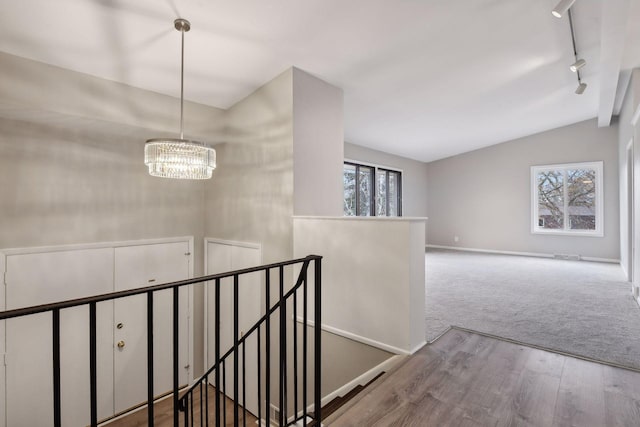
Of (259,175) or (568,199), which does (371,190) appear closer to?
(259,175)

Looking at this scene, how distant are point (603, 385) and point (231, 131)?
14.2ft

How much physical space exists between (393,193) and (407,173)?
699 millimetres

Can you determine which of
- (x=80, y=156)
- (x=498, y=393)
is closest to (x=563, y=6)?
(x=498, y=393)

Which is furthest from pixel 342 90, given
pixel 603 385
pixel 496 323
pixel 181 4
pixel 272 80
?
pixel 603 385

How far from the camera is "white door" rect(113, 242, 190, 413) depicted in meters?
3.87

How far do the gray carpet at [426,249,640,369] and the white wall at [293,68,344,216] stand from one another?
1.71 m

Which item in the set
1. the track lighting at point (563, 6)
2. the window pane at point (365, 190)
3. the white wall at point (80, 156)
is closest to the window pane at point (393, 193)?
the window pane at point (365, 190)

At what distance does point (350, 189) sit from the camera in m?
6.61

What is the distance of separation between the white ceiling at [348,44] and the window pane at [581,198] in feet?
7.48

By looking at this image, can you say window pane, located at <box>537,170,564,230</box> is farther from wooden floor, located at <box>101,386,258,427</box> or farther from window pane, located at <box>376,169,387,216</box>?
wooden floor, located at <box>101,386,258,427</box>

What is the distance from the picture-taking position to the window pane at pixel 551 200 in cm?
670

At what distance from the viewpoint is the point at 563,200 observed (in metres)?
6.68

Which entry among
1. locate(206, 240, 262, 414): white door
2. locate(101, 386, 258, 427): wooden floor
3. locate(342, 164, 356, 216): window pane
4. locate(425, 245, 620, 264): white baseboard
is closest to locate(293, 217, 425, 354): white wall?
locate(206, 240, 262, 414): white door

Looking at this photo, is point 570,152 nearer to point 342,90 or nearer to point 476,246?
point 476,246
